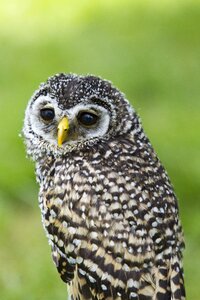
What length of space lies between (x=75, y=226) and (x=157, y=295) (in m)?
0.55

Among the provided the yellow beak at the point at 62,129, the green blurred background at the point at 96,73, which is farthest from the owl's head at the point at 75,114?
the green blurred background at the point at 96,73

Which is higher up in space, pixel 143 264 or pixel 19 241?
pixel 19 241

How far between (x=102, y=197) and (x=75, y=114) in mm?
528

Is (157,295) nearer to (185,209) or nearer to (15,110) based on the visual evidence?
(185,209)

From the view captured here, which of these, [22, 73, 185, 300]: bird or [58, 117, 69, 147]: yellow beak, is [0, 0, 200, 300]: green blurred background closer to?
[22, 73, 185, 300]: bird

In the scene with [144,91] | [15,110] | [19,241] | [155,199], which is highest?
[144,91]

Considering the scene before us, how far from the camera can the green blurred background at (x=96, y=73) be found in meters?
8.55

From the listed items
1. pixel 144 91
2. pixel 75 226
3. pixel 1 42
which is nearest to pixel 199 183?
pixel 144 91

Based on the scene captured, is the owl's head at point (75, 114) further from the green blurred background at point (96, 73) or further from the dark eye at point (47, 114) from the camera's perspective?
the green blurred background at point (96, 73)

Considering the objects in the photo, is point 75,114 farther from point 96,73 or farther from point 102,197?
point 96,73

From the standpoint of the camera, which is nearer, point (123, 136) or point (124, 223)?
point (124, 223)

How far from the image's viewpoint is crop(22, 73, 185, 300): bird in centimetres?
615

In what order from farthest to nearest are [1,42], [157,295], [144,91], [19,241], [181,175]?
[1,42] < [144,91] < [181,175] < [19,241] < [157,295]

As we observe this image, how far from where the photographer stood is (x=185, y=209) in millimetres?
9047
